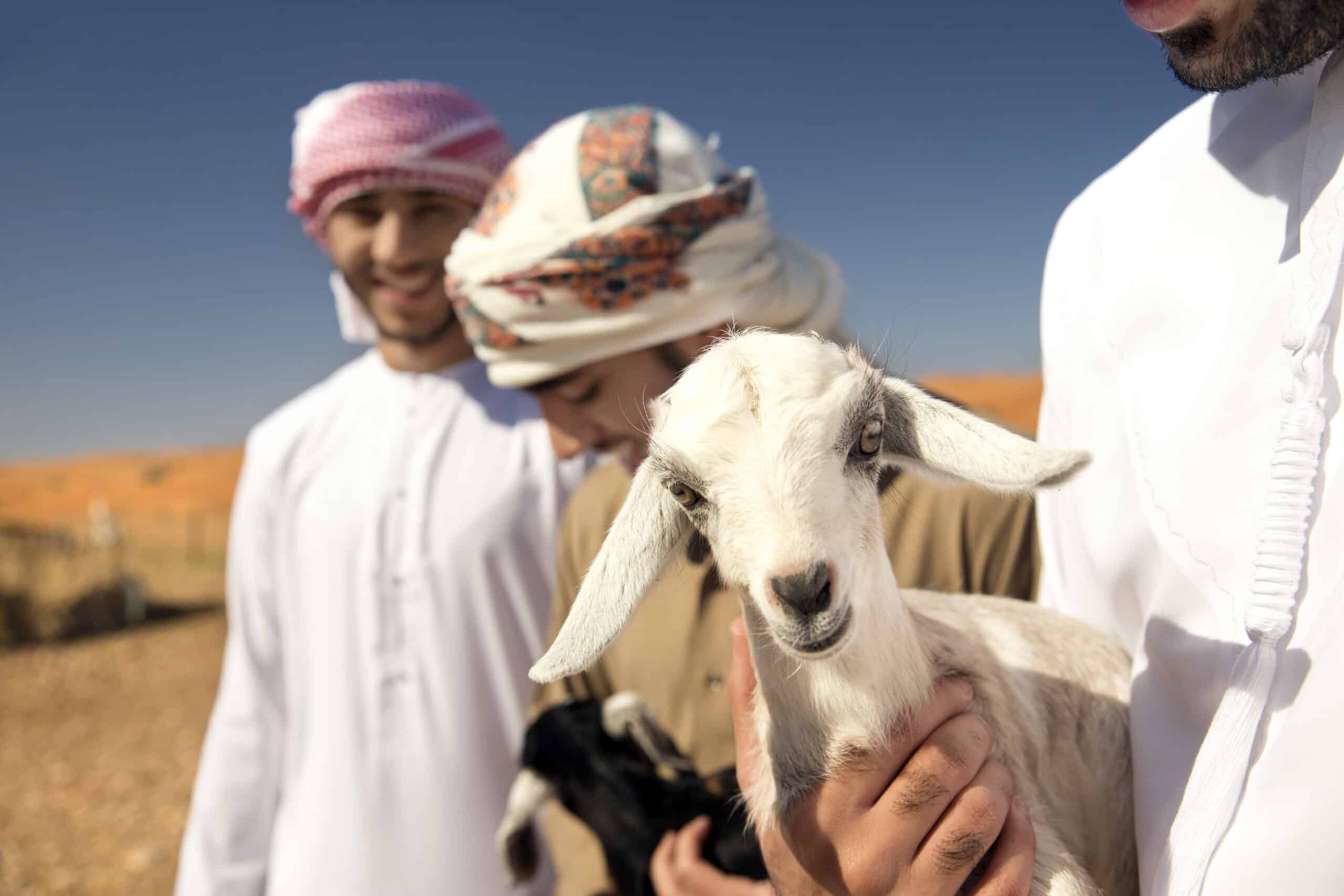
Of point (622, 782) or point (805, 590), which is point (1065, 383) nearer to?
point (805, 590)

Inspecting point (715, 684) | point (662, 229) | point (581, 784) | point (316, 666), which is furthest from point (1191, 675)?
point (316, 666)

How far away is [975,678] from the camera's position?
1.86 meters

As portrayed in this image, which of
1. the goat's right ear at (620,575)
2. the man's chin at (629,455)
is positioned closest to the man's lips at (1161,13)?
the goat's right ear at (620,575)

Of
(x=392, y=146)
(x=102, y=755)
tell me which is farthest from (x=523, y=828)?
(x=102, y=755)

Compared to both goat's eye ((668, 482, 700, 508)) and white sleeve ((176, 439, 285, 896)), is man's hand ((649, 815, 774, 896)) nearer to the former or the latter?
goat's eye ((668, 482, 700, 508))

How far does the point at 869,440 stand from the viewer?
5.46 ft

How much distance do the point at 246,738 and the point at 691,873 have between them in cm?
237

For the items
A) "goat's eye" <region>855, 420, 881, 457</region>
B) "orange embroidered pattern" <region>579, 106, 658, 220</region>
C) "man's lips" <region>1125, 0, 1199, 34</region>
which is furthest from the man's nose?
"man's lips" <region>1125, 0, 1199, 34</region>

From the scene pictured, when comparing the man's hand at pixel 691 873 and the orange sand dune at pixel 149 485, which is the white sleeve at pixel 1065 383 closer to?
the man's hand at pixel 691 873

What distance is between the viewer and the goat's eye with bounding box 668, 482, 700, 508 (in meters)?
1.66

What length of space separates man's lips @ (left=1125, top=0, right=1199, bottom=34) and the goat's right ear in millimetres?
1130

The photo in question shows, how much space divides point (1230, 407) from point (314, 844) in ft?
10.7

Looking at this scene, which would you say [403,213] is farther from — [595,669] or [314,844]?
[314,844]

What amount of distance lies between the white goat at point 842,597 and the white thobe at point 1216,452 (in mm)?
159
